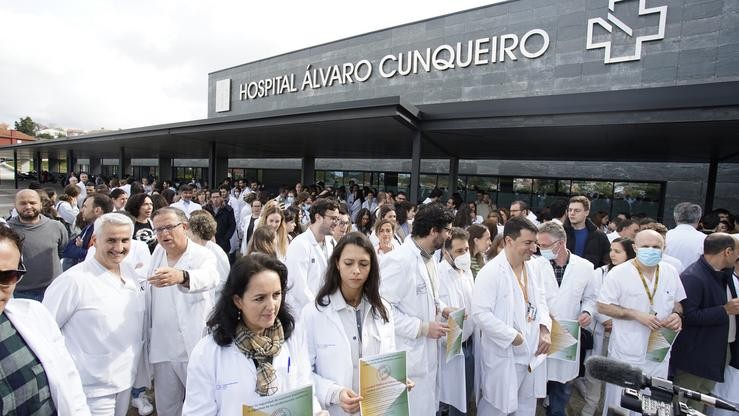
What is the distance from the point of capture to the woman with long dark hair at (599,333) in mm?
4070

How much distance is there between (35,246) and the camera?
425cm

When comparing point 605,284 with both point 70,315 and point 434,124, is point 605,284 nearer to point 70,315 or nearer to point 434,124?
point 70,315

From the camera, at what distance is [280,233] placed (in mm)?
4949

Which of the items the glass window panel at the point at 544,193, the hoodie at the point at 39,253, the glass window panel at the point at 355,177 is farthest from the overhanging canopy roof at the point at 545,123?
the glass window panel at the point at 355,177

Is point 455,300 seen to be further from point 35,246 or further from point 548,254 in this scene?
point 35,246

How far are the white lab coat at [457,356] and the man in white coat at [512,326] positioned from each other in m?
0.20

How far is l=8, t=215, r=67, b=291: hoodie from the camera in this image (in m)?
4.18

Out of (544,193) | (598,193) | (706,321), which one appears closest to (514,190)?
(544,193)

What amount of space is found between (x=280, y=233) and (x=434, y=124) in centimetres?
554

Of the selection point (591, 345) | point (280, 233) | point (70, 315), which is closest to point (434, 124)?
point (280, 233)

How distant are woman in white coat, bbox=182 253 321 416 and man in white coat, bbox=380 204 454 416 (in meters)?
1.30

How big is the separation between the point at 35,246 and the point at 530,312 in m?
5.28

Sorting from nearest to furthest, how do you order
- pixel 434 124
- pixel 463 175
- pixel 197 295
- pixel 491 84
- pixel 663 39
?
pixel 197 295 < pixel 434 124 < pixel 663 39 < pixel 491 84 < pixel 463 175

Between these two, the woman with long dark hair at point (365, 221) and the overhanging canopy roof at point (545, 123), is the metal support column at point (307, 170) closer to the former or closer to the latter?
the overhanging canopy roof at point (545, 123)
